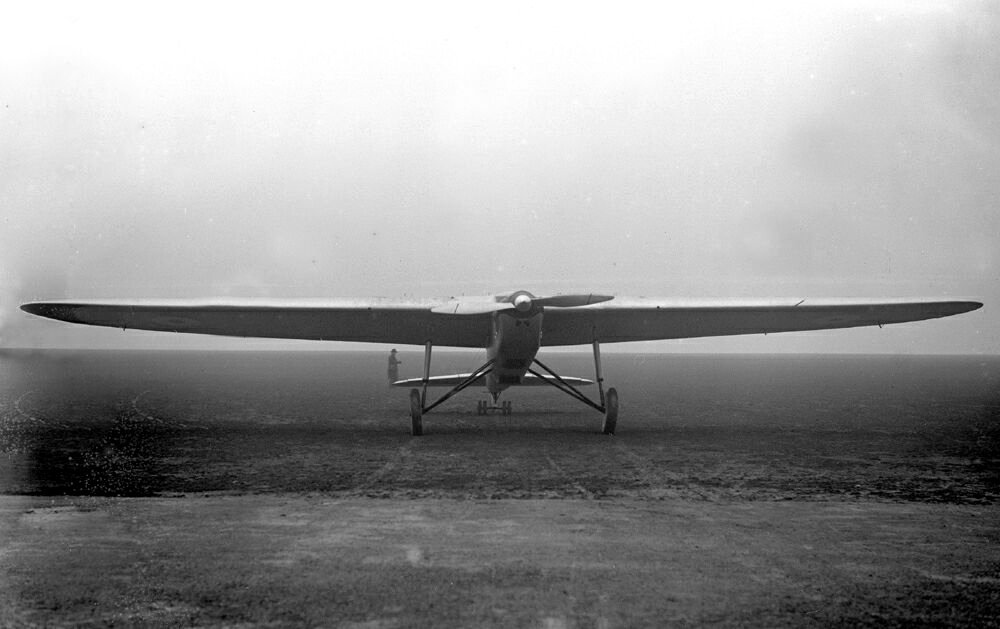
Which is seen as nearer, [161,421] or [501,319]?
[501,319]

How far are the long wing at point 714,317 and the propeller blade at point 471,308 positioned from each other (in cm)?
179

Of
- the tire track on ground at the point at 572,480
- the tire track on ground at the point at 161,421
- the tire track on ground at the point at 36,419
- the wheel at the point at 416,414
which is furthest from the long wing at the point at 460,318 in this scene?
the tire track on ground at the point at 572,480

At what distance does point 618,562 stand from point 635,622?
129cm

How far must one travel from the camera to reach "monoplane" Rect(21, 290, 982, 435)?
1434 centimetres

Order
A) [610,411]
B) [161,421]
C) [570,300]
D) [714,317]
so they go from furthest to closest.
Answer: [161,421]
[714,317]
[610,411]
[570,300]

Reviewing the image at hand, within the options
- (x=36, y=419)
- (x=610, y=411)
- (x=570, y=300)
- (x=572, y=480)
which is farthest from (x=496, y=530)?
(x=36, y=419)

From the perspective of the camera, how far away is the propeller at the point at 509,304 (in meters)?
13.6

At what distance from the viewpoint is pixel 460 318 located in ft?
52.4

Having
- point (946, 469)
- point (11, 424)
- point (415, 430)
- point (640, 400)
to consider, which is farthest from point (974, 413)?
point (11, 424)

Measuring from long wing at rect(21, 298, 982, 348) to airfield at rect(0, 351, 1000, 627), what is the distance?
221 cm

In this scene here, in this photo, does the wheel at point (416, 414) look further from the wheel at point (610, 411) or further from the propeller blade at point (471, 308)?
the wheel at point (610, 411)

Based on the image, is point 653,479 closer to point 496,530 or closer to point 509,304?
point 496,530

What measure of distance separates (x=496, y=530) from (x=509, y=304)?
7.72 m

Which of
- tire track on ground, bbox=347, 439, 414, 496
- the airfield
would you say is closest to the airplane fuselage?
the airfield
